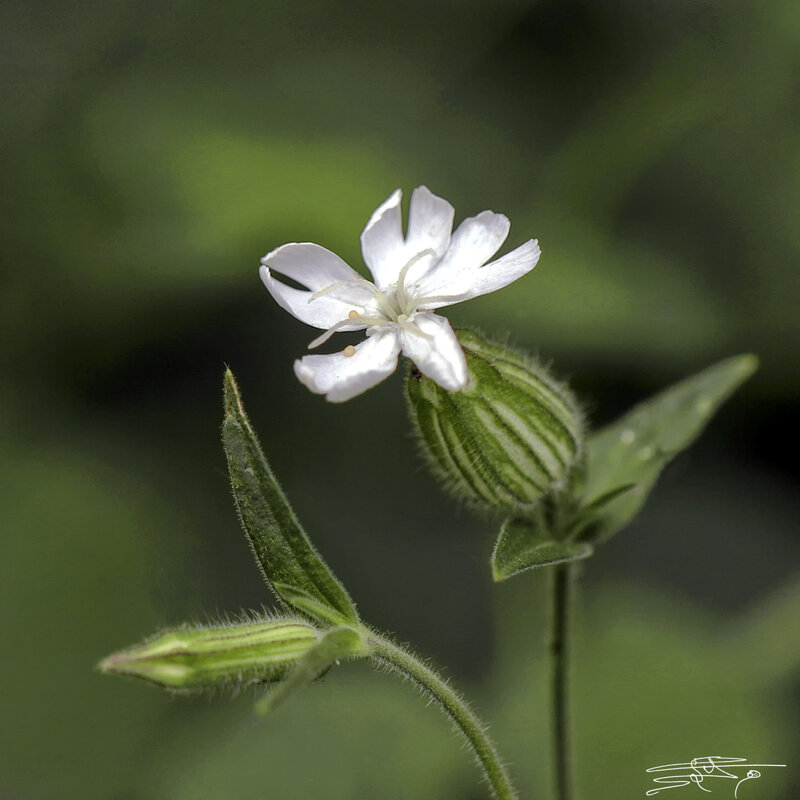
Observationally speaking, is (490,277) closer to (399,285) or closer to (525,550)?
(399,285)

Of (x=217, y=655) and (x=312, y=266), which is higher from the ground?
(x=312, y=266)

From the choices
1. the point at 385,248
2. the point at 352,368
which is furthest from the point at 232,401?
the point at 385,248

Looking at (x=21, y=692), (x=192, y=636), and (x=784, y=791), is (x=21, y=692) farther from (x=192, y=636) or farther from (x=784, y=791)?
(x=784, y=791)

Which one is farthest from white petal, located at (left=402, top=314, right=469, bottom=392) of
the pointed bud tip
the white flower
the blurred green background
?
the blurred green background
